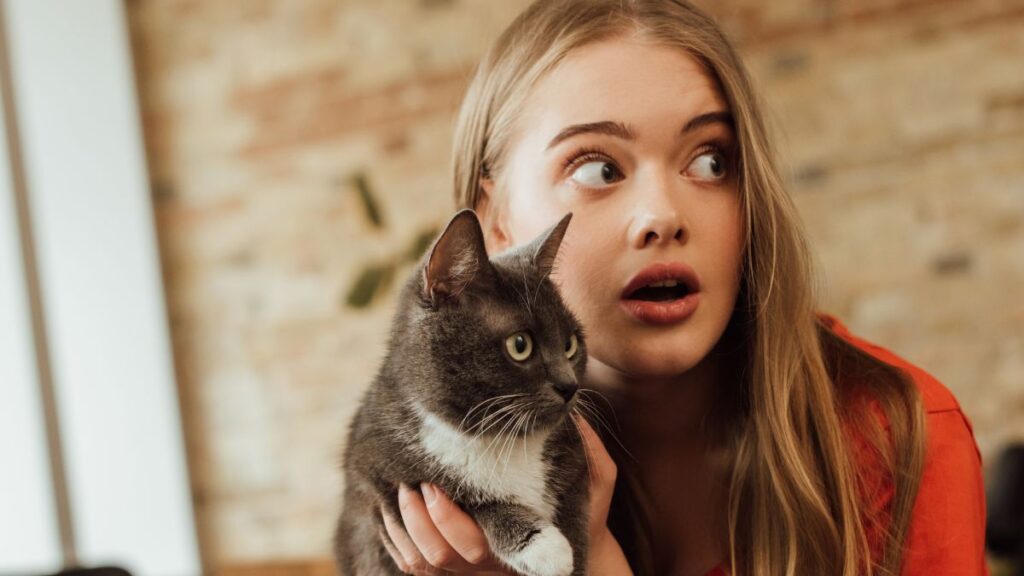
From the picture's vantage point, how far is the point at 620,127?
1164mm

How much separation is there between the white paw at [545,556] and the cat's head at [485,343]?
12 centimetres

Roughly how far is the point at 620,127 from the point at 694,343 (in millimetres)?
289

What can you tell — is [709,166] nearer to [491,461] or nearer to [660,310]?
[660,310]

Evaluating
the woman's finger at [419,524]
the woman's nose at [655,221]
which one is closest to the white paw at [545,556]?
the woman's finger at [419,524]

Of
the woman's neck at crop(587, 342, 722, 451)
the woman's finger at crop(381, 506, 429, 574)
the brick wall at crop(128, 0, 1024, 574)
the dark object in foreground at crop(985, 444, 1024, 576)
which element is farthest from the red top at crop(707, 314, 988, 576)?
the brick wall at crop(128, 0, 1024, 574)

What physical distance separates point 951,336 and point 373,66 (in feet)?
7.74

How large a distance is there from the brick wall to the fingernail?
1.83m

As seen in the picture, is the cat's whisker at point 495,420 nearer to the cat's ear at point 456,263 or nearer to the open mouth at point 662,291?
the cat's ear at point 456,263

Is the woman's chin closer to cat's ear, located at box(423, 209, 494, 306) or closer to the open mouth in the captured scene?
the open mouth

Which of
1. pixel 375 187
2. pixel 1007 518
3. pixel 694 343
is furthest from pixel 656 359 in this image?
pixel 375 187

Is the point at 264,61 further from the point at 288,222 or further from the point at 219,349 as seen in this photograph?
the point at 219,349

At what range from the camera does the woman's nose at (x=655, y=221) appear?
1.12m

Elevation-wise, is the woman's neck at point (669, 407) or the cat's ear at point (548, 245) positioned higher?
the cat's ear at point (548, 245)

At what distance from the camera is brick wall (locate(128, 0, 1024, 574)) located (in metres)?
2.94
